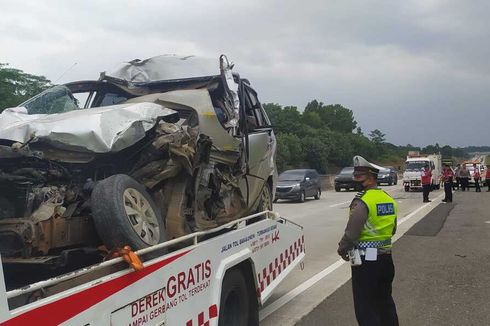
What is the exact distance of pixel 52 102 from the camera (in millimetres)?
5258

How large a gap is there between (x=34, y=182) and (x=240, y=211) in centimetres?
283

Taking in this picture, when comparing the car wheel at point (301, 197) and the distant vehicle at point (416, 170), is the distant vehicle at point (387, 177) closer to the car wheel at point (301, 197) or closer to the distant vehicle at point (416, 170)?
the distant vehicle at point (416, 170)

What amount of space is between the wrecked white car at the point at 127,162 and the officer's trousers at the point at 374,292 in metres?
1.38

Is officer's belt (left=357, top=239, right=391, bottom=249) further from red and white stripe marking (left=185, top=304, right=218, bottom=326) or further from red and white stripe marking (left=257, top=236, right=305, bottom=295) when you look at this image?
red and white stripe marking (left=185, top=304, right=218, bottom=326)

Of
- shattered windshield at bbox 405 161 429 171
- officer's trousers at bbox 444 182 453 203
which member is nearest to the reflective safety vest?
officer's trousers at bbox 444 182 453 203

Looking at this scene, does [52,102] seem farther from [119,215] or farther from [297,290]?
[297,290]

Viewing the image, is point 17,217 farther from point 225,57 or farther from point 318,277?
point 318,277

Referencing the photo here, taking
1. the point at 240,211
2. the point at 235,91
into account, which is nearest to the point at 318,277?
the point at 240,211

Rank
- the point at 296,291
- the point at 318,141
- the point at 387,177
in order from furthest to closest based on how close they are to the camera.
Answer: the point at 318,141 < the point at 387,177 < the point at 296,291

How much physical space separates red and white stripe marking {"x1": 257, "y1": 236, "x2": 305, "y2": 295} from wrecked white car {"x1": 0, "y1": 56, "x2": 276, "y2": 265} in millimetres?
645

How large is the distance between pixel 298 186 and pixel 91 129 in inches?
858

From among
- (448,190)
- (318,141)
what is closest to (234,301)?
(448,190)

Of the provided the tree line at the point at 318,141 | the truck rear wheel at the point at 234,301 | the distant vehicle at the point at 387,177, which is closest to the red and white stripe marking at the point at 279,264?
the truck rear wheel at the point at 234,301

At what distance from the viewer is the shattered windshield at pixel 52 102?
5.12m
